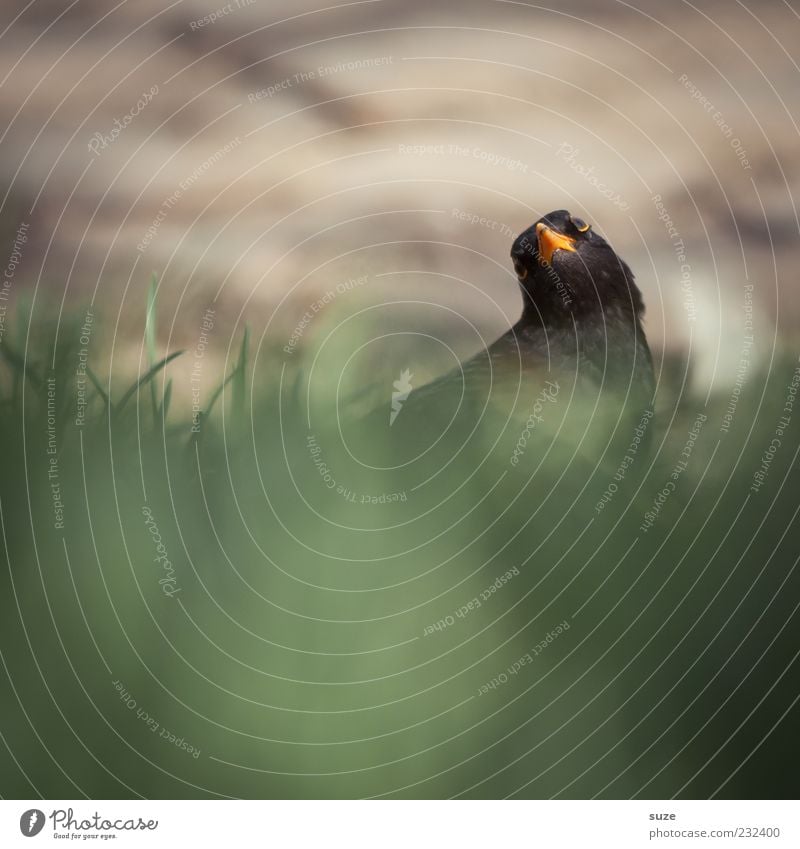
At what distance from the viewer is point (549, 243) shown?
898 millimetres

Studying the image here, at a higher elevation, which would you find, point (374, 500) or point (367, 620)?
point (374, 500)

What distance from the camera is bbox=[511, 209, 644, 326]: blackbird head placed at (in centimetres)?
90

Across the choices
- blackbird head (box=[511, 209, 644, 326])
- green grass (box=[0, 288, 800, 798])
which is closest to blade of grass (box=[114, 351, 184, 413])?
green grass (box=[0, 288, 800, 798])

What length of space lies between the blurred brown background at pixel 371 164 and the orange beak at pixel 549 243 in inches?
1.0

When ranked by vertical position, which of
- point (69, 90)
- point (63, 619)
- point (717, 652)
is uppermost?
point (69, 90)

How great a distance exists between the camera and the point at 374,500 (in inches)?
35.8

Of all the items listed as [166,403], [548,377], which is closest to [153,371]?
[166,403]

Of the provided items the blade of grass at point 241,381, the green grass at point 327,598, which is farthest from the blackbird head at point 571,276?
A: the blade of grass at point 241,381

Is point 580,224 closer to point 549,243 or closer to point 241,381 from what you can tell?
point 549,243

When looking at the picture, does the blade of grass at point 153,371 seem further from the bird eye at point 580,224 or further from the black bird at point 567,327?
the bird eye at point 580,224

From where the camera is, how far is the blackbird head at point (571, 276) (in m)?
0.90
